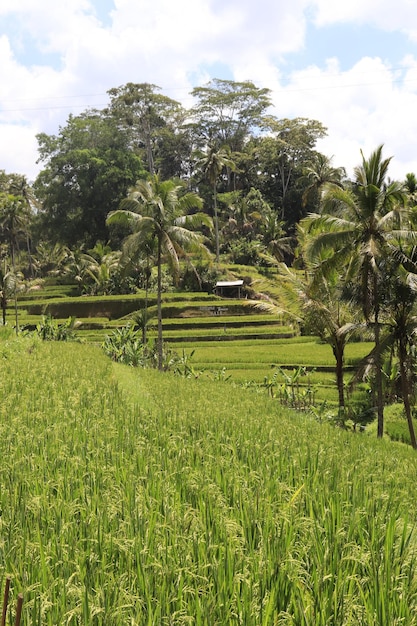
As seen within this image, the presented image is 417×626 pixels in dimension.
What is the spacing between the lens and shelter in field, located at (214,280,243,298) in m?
36.8

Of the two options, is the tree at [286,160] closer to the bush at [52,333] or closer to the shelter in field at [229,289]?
the shelter in field at [229,289]

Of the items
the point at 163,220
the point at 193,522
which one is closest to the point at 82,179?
the point at 163,220

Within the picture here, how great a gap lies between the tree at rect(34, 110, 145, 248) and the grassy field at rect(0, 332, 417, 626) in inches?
1573

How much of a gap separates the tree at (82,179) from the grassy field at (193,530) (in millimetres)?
39955

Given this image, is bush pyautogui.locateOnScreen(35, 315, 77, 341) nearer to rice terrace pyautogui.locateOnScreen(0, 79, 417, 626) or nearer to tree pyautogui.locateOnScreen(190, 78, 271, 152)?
rice terrace pyautogui.locateOnScreen(0, 79, 417, 626)

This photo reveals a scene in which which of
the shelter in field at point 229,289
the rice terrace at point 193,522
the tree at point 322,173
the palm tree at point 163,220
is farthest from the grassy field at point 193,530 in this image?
the tree at point 322,173

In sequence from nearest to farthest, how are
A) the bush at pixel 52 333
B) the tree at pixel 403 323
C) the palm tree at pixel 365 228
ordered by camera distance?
the palm tree at pixel 365 228
the tree at pixel 403 323
the bush at pixel 52 333

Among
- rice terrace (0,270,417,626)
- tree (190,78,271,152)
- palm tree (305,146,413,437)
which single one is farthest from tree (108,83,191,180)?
rice terrace (0,270,417,626)

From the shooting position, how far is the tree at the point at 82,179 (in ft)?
146

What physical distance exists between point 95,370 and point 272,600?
11.0m

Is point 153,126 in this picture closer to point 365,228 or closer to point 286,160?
point 286,160

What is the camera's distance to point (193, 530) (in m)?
3.00

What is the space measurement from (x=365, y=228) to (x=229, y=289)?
25.1m

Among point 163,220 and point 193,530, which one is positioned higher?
point 163,220
